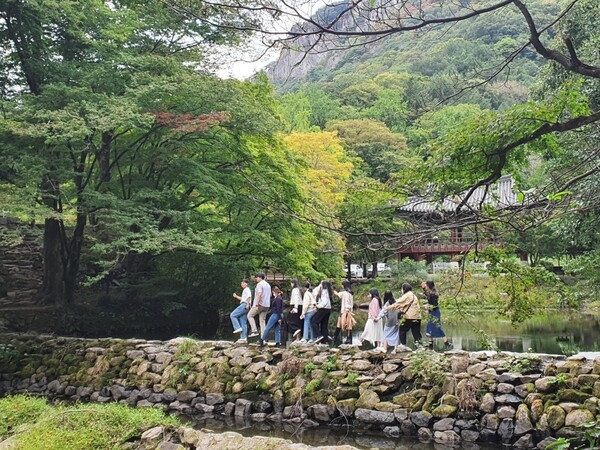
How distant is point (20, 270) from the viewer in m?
18.1

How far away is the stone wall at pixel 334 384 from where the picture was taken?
7.46 meters

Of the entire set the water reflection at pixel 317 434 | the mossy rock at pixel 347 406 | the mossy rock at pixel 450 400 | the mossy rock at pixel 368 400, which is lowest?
the water reflection at pixel 317 434

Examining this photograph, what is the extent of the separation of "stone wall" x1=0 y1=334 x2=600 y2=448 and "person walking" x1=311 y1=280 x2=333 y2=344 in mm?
850

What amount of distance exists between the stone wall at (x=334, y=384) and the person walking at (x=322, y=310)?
2.79ft

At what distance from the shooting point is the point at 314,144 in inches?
1054

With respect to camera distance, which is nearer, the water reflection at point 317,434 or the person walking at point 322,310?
the water reflection at point 317,434

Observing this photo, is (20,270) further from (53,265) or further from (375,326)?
(375,326)

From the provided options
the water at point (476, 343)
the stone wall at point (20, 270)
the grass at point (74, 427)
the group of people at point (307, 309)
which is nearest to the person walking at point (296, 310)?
the group of people at point (307, 309)

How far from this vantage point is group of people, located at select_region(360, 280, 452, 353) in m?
9.05

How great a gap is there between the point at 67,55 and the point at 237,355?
9.70m

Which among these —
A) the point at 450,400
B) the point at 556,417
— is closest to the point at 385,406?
the point at 450,400

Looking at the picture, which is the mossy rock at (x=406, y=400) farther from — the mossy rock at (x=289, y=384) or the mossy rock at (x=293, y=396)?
the mossy rock at (x=289, y=384)

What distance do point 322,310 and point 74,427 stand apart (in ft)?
18.4

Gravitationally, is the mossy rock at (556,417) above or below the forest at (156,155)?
below
